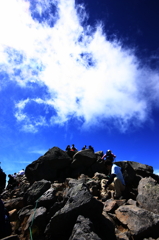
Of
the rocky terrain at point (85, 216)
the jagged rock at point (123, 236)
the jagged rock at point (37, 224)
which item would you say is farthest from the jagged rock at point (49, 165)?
the jagged rock at point (123, 236)

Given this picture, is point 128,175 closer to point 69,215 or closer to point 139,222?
point 139,222

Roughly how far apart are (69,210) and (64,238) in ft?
3.04

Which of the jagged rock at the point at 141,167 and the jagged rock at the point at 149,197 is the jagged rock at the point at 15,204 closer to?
the jagged rock at the point at 149,197

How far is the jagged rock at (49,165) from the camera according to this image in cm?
1695

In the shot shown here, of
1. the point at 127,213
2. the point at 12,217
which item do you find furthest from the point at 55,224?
the point at 12,217

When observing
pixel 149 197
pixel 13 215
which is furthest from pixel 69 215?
pixel 13 215

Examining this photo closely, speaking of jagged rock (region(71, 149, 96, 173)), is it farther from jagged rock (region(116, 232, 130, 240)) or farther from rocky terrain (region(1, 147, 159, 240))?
jagged rock (region(116, 232, 130, 240))

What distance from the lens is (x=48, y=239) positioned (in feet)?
16.9

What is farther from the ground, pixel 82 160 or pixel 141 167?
pixel 82 160

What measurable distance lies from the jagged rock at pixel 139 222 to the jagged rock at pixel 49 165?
12.7 m

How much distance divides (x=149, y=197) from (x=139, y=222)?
2218 mm

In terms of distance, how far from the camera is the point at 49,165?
17703mm

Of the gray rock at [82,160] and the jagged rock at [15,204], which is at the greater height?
the gray rock at [82,160]

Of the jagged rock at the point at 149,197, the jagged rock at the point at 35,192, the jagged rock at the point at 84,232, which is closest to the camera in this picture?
the jagged rock at the point at 84,232
